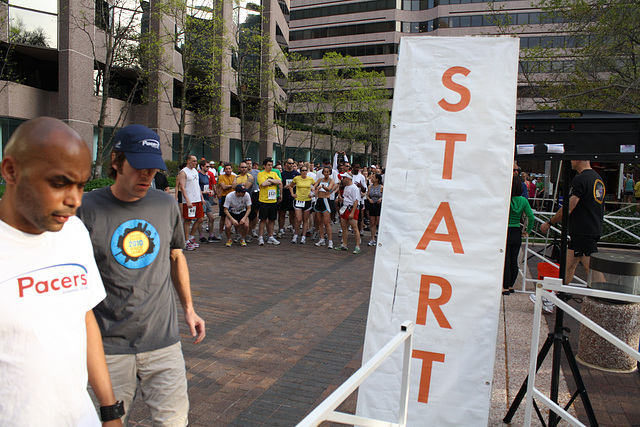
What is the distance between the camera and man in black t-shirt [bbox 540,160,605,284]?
6016 millimetres

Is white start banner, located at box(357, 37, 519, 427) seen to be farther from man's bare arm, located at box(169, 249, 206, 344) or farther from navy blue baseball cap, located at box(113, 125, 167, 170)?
navy blue baseball cap, located at box(113, 125, 167, 170)

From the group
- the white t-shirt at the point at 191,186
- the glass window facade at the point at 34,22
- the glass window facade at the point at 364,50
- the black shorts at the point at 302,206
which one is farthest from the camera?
the glass window facade at the point at 364,50

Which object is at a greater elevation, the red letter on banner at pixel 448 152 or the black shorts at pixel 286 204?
the red letter on banner at pixel 448 152

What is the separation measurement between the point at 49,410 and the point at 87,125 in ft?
82.7

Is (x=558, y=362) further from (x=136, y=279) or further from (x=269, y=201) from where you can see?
(x=269, y=201)

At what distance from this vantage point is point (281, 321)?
244 inches

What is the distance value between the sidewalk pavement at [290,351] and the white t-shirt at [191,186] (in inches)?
93.5

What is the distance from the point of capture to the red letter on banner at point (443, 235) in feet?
9.49

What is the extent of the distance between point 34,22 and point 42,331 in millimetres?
25144

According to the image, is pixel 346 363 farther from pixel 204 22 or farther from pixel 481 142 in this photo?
pixel 204 22

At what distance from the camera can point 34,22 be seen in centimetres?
2188

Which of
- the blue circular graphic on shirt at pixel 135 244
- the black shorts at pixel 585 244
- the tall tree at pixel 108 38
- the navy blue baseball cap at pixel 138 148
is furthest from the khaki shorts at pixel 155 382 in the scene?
the tall tree at pixel 108 38

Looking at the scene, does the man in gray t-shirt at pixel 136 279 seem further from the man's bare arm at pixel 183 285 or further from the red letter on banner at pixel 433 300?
the red letter on banner at pixel 433 300

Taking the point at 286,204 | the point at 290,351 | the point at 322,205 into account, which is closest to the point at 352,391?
the point at 290,351
